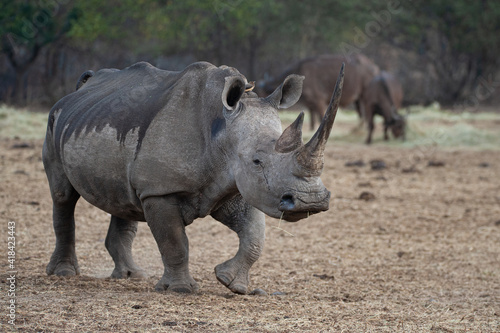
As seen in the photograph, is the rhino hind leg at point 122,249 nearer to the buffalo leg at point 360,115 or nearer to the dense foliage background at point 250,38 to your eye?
the buffalo leg at point 360,115

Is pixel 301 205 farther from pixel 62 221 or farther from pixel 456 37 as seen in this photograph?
pixel 456 37

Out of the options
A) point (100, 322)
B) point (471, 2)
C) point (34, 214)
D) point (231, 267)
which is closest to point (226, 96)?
point (231, 267)

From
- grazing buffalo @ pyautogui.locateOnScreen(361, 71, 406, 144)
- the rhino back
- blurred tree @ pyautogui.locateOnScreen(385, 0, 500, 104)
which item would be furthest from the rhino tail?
blurred tree @ pyautogui.locateOnScreen(385, 0, 500, 104)

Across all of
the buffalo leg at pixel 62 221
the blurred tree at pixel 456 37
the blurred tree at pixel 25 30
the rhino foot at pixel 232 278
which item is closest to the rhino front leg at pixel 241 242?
the rhino foot at pixel 232 278

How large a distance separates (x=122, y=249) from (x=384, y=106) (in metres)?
11.1

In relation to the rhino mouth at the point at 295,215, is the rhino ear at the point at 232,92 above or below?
above

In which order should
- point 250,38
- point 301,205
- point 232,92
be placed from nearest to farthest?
point 301,205 < point 232,92 < point 250,38

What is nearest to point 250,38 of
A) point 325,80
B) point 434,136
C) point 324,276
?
point 325,80

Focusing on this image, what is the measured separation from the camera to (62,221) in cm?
520

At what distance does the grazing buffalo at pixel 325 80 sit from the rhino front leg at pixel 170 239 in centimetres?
1226

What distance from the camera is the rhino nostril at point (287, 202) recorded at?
Result: 3.79 meters

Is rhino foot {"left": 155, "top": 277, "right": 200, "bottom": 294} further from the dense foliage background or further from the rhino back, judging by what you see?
the dense foliage background

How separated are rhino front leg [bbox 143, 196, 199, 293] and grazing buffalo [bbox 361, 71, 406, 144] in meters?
11.2

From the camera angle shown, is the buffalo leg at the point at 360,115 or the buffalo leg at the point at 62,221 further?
the buffalo leg at the point at 360,115
